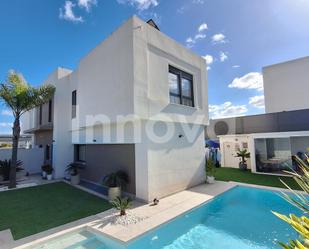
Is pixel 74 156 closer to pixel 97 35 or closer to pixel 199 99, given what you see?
pixel 97 35

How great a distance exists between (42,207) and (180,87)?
446 inches

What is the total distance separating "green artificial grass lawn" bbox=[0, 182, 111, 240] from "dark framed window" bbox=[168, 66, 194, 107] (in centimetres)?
820

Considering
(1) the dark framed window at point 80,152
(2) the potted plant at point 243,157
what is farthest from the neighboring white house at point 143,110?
(2) the potted plant at point 243,157

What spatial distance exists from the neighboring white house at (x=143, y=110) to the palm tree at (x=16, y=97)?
345cm

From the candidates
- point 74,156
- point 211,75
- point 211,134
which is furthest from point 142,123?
point 211,134

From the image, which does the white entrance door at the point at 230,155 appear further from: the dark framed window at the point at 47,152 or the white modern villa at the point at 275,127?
the dark framed window at the point at 47,152

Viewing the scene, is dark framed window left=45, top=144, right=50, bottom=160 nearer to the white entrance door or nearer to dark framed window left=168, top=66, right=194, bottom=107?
dark framed window left=168, top=66, right=194, bottom=107

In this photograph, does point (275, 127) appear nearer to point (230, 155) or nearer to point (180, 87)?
point (230, 155)

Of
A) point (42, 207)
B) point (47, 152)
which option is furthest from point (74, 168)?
point (47, 152)

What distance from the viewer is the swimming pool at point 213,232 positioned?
689cm

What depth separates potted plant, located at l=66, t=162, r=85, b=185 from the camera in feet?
50.8

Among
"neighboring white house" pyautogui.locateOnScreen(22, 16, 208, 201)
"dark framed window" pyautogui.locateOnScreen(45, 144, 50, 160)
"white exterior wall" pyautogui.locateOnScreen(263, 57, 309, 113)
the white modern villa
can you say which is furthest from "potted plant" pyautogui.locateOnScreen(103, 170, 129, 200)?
"white exterior wall" pyautogui.locateOnScreen(263, 57, 309, 113)

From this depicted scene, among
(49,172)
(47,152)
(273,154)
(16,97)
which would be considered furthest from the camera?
(47,152)

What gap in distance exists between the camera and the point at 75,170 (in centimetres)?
1625
